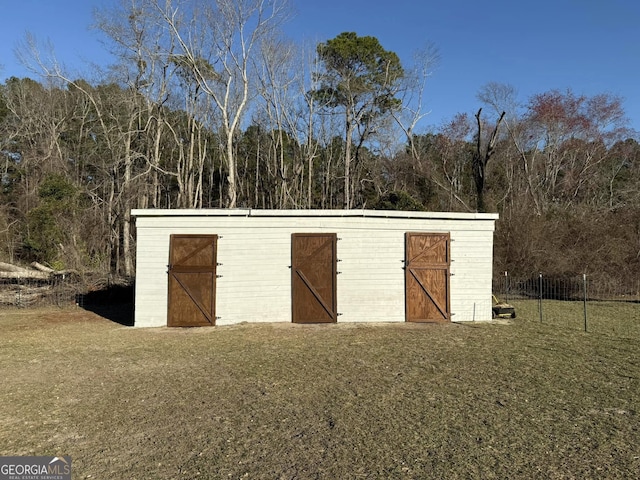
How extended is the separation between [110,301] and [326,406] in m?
11.8

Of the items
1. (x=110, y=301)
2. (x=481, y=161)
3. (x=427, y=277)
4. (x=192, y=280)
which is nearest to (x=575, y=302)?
(x=427, y=277)

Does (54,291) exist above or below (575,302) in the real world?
above

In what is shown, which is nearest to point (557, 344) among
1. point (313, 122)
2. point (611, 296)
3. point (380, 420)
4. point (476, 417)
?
point (476, 417)

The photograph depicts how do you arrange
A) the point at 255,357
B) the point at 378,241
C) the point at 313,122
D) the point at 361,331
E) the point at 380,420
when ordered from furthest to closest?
the point at 313,122 < the point at 378,241 < the point at 361,331 < the point at 255,357 < the point at 380,420

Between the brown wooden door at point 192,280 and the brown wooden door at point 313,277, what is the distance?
6.12ft

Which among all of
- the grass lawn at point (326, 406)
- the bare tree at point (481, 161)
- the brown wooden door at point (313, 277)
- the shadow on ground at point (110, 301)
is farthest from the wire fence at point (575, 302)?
the shadow on ground at point (110, 301)

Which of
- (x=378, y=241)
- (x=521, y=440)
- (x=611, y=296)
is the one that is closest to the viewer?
(x=521, y=440)

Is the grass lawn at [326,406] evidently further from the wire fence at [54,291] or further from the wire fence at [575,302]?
the wire fence at [54,291]

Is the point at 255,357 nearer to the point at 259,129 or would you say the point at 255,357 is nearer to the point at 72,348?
the point at 72,348

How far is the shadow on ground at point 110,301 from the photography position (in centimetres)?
1288

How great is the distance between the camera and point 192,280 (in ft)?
33.8

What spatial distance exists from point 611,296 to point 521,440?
15.3 m

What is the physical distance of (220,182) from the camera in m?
32.0

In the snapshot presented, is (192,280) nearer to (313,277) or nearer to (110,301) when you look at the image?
(313,277)
